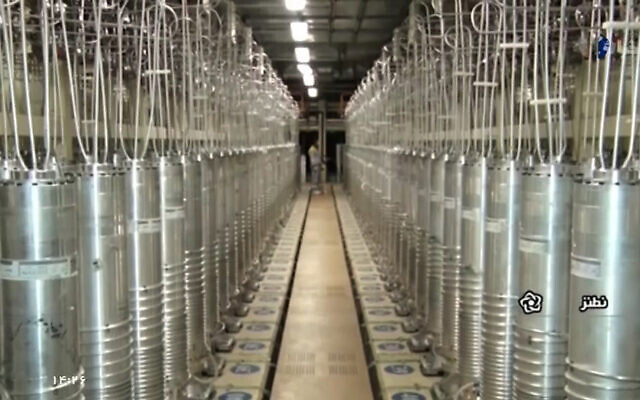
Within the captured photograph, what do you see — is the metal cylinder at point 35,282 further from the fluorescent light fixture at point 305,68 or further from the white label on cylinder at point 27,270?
the fluorescent light fixture at point 305,68

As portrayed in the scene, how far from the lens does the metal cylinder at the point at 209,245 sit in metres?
4.64

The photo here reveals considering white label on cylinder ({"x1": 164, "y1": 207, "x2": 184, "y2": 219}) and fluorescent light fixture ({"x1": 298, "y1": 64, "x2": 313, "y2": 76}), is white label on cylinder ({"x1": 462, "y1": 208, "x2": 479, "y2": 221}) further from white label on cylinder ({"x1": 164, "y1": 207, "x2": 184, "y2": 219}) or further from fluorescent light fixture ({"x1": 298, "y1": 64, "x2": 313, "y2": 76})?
fluorescent light fixture ({"x1": 298, "y1": 64, "x2": 313, "y2": 76})

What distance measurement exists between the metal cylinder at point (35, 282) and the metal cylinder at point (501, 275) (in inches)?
69.2

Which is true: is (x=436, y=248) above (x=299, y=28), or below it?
below

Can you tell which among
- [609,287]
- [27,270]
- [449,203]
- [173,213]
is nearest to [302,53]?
[449,203]

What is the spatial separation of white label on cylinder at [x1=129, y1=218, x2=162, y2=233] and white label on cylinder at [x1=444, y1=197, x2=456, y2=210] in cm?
179

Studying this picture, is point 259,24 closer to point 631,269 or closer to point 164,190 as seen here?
point 164,190

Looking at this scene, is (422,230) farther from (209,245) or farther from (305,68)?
(305,68)

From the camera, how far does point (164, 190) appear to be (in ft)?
12.0

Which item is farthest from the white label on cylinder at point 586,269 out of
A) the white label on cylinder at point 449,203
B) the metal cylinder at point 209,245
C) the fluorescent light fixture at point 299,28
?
the fluorescent light fixture at point 299,28

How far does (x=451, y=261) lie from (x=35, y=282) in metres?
2.70

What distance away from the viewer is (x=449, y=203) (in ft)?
14.0

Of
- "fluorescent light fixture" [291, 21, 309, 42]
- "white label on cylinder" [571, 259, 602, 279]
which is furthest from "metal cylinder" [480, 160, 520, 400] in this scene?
"fluorescent light fixture" [291, 21, 309, 42]

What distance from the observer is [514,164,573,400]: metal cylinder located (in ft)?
8.79
